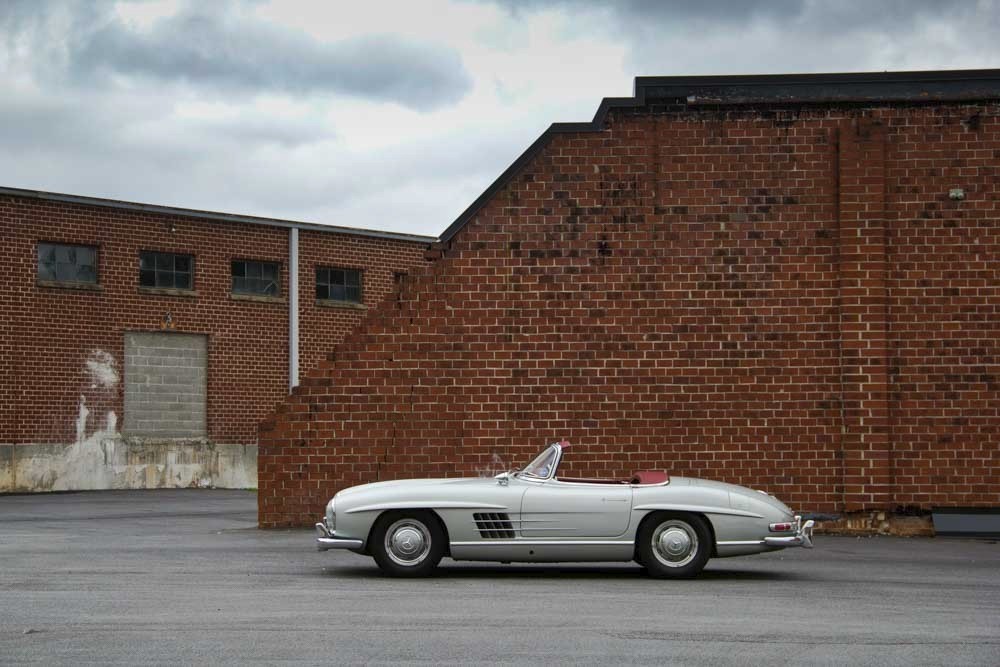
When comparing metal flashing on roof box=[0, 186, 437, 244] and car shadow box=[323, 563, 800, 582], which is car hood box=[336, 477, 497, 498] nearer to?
car shadow box=[323, 563, 800, 582]

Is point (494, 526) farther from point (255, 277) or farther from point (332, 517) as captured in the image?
point (255, 277)

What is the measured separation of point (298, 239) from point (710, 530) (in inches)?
989

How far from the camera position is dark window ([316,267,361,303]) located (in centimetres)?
3622

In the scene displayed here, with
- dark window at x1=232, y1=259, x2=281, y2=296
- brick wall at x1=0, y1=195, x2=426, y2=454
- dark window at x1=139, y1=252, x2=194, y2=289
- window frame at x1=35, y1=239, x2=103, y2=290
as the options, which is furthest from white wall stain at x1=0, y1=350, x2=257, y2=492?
dark window at x1=232, y1=259, x2=281, y2=296

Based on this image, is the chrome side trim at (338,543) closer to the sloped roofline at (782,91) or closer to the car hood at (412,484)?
Result: the car hood at (412,484)

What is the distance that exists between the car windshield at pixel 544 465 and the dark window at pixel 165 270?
74.1ft

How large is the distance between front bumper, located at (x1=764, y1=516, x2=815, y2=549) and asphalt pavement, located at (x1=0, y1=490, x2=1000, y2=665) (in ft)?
1.08

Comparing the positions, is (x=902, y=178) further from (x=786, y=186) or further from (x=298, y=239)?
(x=298, y=239)

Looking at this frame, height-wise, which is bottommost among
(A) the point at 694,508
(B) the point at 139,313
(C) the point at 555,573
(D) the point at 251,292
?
(C) the point at 555,573

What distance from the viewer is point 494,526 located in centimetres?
1159

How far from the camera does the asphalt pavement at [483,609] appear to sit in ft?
25.2

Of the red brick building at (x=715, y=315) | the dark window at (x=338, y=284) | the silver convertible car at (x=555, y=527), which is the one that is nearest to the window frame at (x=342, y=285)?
the dark window at (x=338, y=284)

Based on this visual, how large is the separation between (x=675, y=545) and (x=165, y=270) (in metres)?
23.9

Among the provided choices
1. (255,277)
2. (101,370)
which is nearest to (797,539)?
(101,370)
